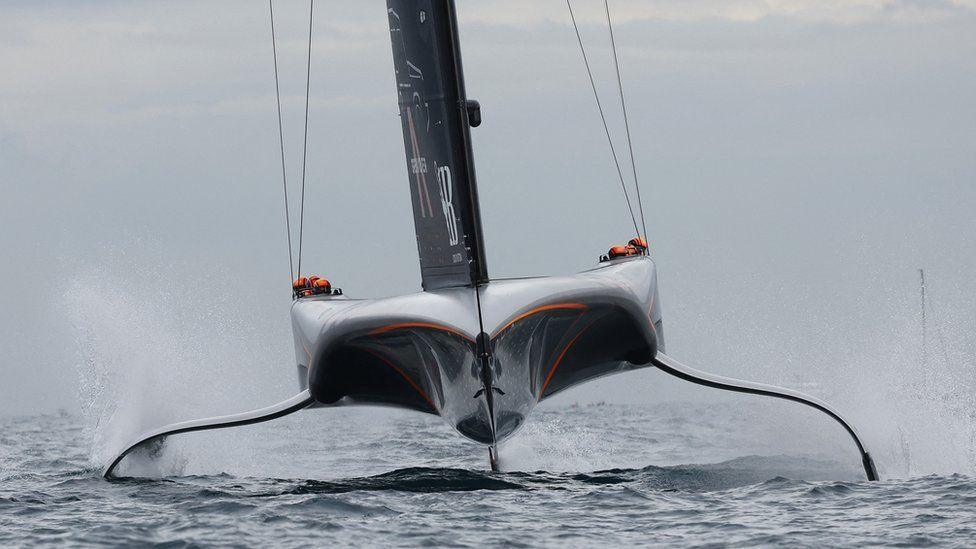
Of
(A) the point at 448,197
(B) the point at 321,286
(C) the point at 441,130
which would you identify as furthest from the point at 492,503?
(B) the point at 321,286

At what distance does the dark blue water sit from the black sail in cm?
164

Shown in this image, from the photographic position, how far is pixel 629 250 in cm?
1097

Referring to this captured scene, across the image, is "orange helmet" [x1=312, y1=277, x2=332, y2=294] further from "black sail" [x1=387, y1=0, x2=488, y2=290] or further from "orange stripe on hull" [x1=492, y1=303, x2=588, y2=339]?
"orange stripe on hull" [x1=492, y1=303, x2=588, y2=339]

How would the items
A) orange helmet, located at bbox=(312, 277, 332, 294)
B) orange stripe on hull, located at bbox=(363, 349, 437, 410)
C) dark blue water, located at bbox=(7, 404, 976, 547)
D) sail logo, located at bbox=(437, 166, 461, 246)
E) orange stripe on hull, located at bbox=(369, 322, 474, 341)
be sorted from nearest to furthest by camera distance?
dark blue water, located at bbox=(7, 404, 976, 547)
orange stripe on hull, located at bbox=(369, 322, 474, 341)
orange stripe on hull, located at bbox=(363, 349, 437, 410)
sail logo, located at bbox=(437, 166, 461, 246)
orange helmet, located at bbox=(312, 277, 332, 294)

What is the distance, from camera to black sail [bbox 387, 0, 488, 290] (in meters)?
8.84

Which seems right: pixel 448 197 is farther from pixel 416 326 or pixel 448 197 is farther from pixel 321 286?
pixel 321 286

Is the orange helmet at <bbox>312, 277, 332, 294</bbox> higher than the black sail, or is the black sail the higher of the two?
the black sail

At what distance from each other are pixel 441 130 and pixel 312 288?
229 centimetres

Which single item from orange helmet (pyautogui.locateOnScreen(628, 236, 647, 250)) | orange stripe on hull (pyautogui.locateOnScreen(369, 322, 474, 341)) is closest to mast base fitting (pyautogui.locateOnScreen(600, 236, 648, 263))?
orange helmet (pyautogui.locateOnScreen(628, 236, 647, 250))

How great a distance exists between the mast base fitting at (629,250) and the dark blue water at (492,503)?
1788mm

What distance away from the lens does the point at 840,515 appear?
7.14 metres

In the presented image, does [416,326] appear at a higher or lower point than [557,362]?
higher

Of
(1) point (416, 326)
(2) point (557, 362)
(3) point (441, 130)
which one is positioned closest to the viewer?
(1) point (416, 326)

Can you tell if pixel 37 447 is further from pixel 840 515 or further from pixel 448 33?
pixel 840 515
